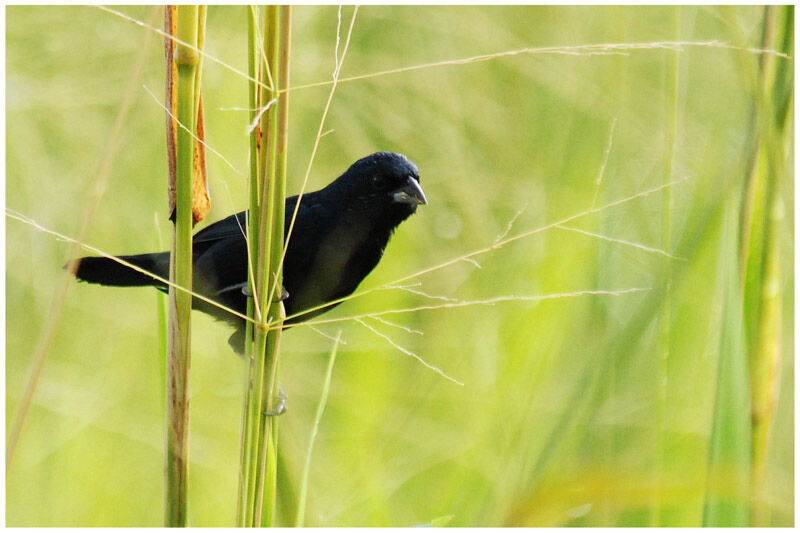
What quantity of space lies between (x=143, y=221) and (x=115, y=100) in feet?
1.81

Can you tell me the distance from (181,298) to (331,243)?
113cm

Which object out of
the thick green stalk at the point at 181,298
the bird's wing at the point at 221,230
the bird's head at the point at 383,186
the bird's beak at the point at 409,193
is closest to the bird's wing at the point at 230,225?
the bird's wing at the point at 221,230

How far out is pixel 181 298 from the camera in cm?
108

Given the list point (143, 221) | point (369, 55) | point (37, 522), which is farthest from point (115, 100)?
point (37, 522)

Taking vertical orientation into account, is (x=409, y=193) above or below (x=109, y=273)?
above

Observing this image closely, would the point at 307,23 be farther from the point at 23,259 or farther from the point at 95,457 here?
the point at 95,457

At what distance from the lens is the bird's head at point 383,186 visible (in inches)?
82.5

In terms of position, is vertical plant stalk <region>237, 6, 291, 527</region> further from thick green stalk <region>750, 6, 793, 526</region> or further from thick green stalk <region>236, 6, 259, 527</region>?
thick green stalk <region>750, 6, 793, 526</region>

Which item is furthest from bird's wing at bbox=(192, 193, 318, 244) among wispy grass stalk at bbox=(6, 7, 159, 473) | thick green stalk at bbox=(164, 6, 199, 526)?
wispy grass stalk at bbox=(6, 7, 159, 473)

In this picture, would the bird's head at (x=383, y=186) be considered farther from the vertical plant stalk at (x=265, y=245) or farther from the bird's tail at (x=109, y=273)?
the vertical plant stalk at (x=265, y=245)

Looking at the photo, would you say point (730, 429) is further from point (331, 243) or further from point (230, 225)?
point (230, 225)

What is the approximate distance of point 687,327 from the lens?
4.46ft

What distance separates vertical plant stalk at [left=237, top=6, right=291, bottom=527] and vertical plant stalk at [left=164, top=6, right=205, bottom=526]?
96 millimetres

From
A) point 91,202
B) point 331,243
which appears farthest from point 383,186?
point 91,202
